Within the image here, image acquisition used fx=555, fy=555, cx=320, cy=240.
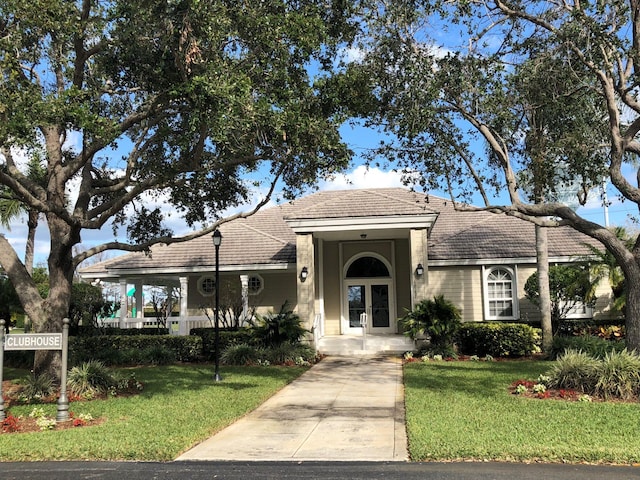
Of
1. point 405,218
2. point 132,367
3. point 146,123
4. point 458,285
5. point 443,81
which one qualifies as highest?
point 443,81

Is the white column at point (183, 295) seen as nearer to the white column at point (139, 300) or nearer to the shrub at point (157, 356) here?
the white column at point (139, 300)

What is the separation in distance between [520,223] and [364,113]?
13090 mm

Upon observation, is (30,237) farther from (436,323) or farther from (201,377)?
(436,323)

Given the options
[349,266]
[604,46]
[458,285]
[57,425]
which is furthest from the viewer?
[349,266]

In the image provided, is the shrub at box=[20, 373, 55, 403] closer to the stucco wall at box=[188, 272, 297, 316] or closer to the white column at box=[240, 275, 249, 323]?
the white column at box=[240, 275, 249, 323]

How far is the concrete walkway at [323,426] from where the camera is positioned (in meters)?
7.20

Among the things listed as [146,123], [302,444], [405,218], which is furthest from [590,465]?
[405,218]

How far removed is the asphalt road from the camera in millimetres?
6062

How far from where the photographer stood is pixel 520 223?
73.8ft

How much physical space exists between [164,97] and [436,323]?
1063 centimetres

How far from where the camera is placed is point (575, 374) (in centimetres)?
1065

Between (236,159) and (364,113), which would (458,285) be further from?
(236,159)

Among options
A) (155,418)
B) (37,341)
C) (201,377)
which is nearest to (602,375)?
(155,418)

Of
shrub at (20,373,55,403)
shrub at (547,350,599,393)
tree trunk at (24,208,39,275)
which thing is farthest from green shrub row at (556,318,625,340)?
tree trunk at (24,208,39,275)
